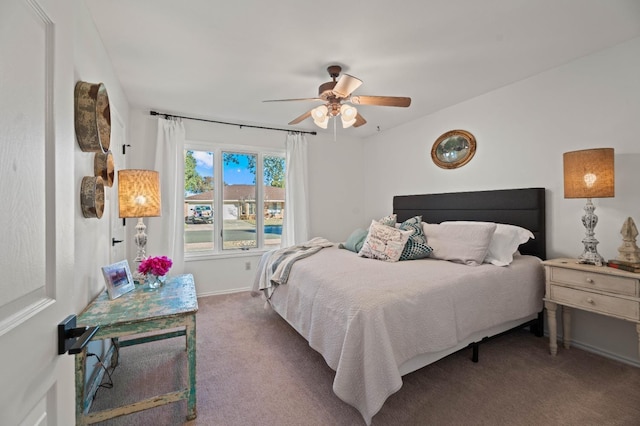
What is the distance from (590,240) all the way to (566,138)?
100cm

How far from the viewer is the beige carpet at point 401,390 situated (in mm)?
1710

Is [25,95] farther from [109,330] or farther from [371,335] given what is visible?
[371,335]

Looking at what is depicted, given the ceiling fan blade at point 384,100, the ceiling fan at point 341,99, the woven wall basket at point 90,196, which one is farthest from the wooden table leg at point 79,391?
the ceiling fan blade at point 384,100

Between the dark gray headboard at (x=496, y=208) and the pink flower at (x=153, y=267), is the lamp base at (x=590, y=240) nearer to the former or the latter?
the dark gray headboard at (x=496, y=208)

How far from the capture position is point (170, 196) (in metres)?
3.75

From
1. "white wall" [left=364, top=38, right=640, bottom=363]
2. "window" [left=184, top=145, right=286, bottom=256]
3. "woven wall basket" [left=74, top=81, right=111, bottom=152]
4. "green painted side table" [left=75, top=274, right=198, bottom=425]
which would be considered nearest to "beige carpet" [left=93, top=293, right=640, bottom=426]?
"green painted side table" [left=75, top=274, right=198, bottom=425]

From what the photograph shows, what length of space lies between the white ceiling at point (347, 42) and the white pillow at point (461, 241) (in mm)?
1513

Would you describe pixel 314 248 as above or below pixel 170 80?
below

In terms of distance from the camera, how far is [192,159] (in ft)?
13.6

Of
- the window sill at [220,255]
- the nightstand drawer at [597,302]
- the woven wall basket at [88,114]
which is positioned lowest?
the nightstand drawer at [597,302]

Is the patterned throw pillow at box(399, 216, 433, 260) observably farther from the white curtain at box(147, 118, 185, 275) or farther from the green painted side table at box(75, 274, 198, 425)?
the white curtain at box(147, 118, 185, 275)

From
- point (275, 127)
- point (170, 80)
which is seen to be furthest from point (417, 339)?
point (275, 127)

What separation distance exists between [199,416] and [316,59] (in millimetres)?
2761

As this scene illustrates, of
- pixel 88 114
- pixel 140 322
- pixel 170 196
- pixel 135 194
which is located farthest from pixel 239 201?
pixel 140 322
